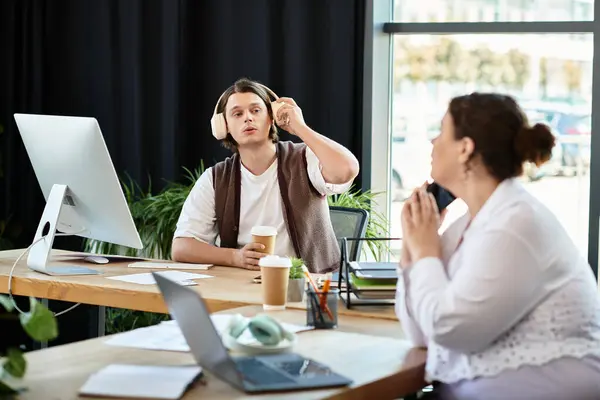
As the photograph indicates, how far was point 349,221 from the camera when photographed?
12.6ft

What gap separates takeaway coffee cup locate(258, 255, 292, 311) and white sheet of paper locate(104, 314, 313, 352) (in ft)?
0.73

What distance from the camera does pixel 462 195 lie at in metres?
2.24

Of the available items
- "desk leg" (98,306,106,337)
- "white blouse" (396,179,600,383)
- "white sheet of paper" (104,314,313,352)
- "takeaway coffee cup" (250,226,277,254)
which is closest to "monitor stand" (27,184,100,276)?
"desk leg" (98,306,106,337)

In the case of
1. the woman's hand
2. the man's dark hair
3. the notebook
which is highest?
the man's dark hair

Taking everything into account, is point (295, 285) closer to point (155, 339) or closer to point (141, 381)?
point (155, 339)

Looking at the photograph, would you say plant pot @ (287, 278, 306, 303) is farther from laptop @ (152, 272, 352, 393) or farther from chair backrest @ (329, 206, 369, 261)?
chair backrest @ (329, 206, 369, 261)

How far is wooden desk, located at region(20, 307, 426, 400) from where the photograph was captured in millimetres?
1819

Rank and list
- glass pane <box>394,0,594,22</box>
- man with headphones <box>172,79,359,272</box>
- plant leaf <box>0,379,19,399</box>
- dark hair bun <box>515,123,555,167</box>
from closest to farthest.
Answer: plant leaf <box>0,379,19,399</box>, dark hair bun <box>515,123,555,167</box>, man with headphones <box>172,79,359,272</box>, glass pane <box>394,0,594,22</box>

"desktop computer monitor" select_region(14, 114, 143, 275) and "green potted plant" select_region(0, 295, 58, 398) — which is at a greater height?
"desktop computer monitor" select_region(14, 114, 143, 275)

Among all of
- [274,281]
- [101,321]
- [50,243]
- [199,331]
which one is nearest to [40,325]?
[199,331]

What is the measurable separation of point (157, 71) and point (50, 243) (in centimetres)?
207

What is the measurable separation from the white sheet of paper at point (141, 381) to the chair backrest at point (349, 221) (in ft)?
6.03

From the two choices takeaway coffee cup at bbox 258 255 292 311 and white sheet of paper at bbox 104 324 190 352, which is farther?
takeaway coffee cup at bbox 258 255 292 311

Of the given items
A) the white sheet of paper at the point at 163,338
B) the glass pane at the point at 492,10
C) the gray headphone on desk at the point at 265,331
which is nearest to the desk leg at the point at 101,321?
the white sheet of paper at the point at 163,338
